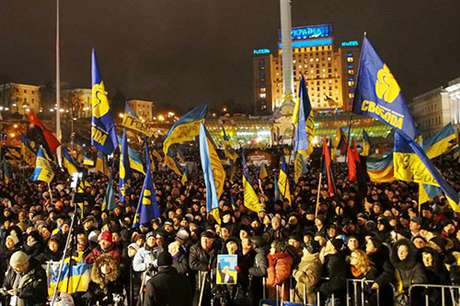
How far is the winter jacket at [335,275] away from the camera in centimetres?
570

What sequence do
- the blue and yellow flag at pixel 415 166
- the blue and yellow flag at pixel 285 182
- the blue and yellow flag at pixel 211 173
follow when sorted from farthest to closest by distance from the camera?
the blue and yellow flag at pixel 285 182, the blue and yellow flag at pixel 211 173, the blue and yellow flag at pixel 415 166

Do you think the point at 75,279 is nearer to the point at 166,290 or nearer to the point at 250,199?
the point at 166,290

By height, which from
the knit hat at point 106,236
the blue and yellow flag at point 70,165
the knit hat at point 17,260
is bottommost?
the knit hat at point 17,260

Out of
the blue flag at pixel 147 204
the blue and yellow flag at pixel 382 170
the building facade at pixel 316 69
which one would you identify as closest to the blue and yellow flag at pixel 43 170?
the blue flag at pixel 147 204

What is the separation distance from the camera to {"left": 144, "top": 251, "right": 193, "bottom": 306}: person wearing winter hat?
466 centimetres

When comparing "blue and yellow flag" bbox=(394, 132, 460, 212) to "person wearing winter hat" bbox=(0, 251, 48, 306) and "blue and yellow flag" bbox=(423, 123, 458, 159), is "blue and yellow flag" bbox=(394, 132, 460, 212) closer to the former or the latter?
"person wearing winter hat" bbox=(0, 251, 48, 306)

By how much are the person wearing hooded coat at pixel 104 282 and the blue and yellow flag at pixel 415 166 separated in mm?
4357

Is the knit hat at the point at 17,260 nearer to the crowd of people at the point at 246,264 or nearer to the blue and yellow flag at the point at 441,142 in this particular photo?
the crowd of people at the point at 246,264

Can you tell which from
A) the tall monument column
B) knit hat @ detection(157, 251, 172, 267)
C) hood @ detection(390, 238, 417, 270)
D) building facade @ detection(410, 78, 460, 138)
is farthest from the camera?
the tall monument column

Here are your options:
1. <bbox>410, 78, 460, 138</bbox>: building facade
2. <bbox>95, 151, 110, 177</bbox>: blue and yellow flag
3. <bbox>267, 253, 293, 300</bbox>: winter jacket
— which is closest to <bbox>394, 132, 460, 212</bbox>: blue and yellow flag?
<bbox>267, 253, 293, 300</bbox>: winter jacket

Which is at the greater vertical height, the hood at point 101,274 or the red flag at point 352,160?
the red flag at point 352,160

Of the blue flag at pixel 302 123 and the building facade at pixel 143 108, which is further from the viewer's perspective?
the building facade at pixel 143 108

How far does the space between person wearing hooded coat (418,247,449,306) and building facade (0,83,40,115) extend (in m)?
89.4

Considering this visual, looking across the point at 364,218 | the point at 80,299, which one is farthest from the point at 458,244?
the point at 80,299
